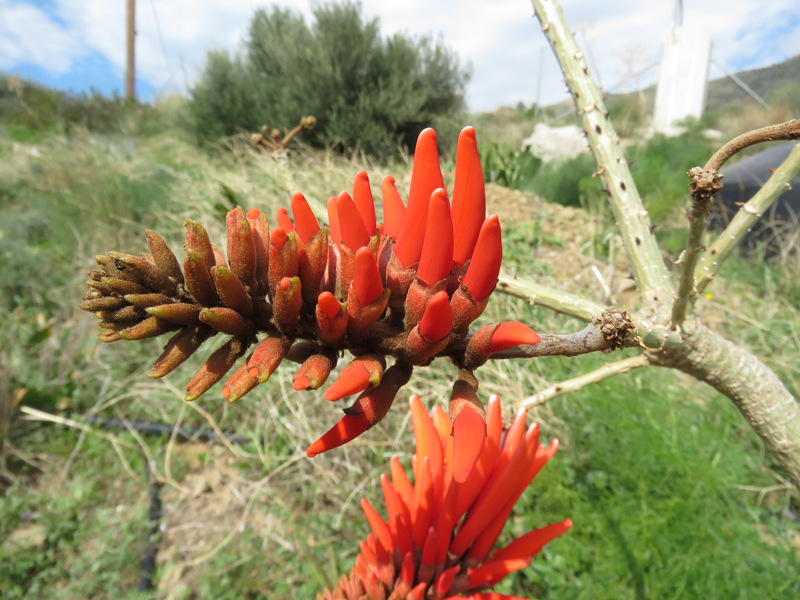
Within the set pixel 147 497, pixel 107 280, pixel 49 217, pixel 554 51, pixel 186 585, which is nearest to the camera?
pixel 107 280

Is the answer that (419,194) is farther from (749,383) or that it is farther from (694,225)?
(749,383)

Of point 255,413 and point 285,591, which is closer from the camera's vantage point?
point 285,591

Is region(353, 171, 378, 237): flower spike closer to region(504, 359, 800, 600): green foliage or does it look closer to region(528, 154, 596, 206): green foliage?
region(504, 359, 800, 600): green foliage

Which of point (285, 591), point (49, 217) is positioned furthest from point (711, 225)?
point (49, 217)

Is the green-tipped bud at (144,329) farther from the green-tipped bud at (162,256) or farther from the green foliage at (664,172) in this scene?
the green foliage at (664,172)

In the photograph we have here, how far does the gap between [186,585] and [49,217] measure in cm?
525

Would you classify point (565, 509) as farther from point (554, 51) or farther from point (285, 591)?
point (554, 51)

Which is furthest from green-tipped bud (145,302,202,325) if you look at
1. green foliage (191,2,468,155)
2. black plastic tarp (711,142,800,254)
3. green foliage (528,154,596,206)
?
green foliage (191,2,468,155)

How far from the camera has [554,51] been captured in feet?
3.39

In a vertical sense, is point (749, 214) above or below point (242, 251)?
below

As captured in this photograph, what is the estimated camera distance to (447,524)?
676 millimetres

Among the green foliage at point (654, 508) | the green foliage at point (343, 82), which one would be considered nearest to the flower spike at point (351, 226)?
the green foliage at point (654, 508)

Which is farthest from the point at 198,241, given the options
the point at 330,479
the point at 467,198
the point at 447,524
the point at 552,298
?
the point at 330,479

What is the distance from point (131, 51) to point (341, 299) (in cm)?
1835
